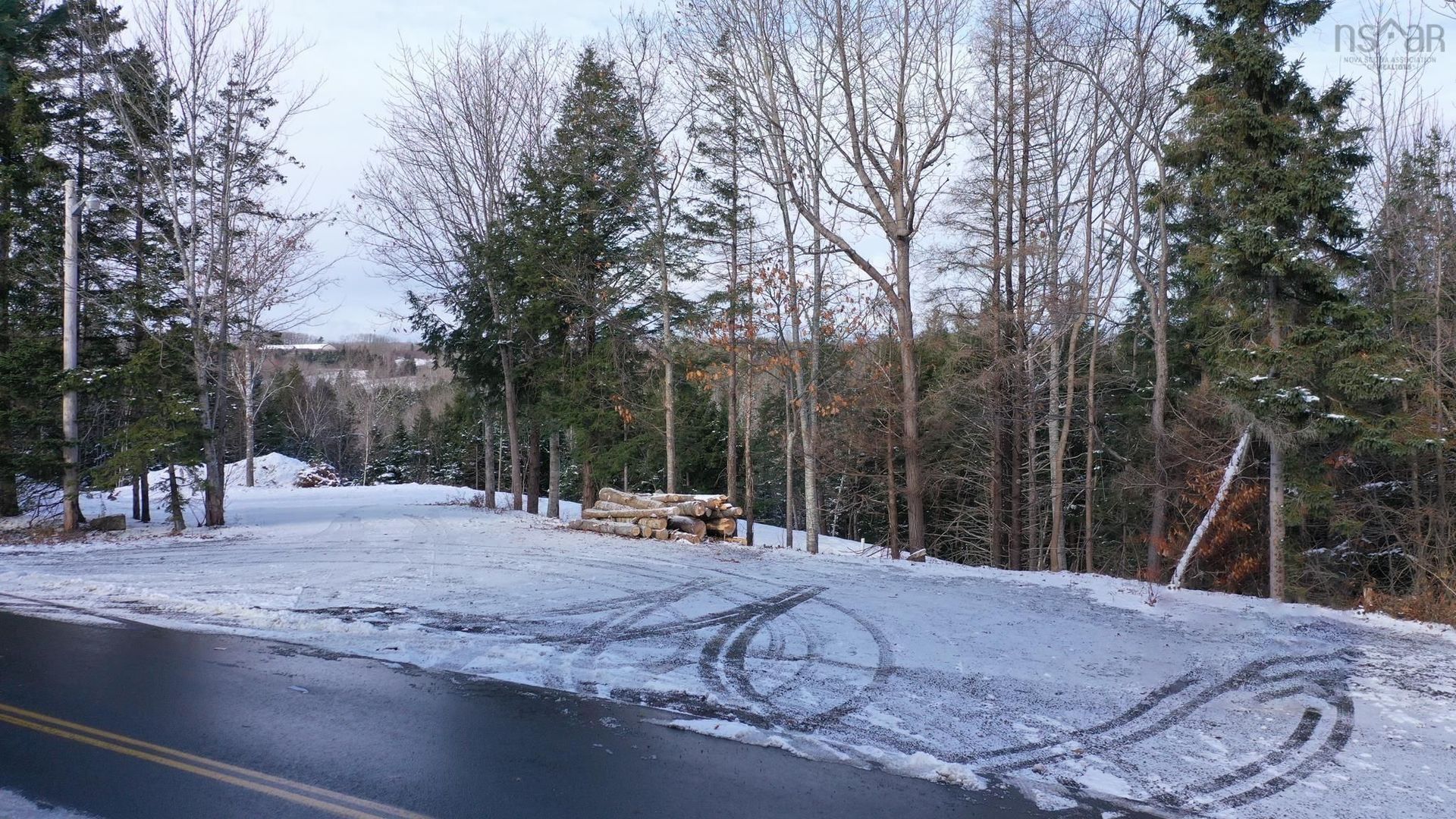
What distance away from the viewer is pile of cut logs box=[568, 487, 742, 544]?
17719mm

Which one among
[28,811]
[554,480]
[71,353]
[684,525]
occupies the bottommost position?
[684,525]

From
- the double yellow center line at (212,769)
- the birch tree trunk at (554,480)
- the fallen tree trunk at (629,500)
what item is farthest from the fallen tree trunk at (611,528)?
the double yellow center line at (212,769)

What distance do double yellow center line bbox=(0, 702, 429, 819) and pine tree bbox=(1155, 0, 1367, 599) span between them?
45.5 ft

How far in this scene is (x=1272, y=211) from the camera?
13375mm

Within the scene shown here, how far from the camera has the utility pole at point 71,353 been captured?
1764 cm

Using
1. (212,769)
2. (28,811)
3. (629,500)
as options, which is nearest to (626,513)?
(629,500)

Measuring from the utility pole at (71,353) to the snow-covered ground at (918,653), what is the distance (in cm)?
346

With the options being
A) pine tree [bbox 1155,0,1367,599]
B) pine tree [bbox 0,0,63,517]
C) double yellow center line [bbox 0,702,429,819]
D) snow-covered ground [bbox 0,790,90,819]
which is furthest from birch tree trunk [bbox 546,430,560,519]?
snow-covered ground [bbox 0,790,90,819]

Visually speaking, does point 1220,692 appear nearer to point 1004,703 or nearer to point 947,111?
point 1004,703

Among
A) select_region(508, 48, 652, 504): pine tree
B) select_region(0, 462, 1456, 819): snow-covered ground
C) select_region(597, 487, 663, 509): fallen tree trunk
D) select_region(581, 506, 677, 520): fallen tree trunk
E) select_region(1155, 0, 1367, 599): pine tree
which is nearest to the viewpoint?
select_region(0, 462, 1456, 819): snow-covered ground

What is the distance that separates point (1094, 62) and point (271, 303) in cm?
2086

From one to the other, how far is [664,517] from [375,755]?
485 inches

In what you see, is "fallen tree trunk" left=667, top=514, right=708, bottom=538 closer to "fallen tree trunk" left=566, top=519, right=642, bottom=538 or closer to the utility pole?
"fallen tree trunk" left=566, top=519, right=642, bottom=538

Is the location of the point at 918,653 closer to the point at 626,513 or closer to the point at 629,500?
the point at 626,513
